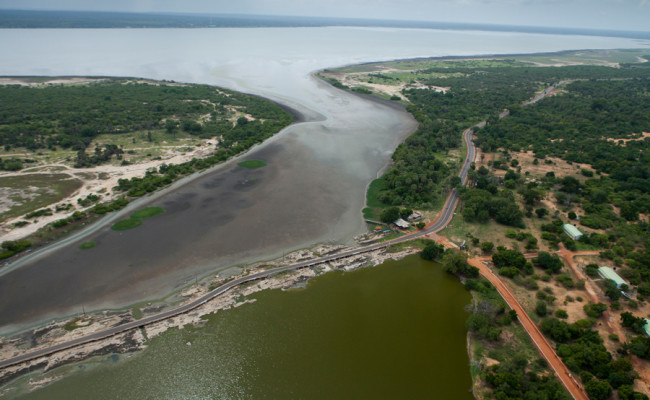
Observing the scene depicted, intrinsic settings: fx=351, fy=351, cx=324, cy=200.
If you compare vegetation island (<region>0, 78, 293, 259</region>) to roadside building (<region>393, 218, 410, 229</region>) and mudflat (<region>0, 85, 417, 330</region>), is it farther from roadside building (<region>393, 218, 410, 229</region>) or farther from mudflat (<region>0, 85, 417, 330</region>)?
roadside building (<region>393, 218, 410, 229</region>)

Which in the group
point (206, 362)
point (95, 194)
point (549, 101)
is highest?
point (549, 101)

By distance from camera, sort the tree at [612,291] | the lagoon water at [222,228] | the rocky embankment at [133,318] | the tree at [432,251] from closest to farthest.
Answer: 1. the rocky embankment at [133,318]
2. the tree at [612,291]
3. the lagoon water at [222,228]
4. the tree at [432,251]

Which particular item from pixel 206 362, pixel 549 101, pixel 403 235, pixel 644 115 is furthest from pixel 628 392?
pixel 549 101

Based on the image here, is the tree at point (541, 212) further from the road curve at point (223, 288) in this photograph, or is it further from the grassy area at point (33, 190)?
the grassy area at point (33, 190)

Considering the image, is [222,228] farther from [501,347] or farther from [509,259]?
[509,259]

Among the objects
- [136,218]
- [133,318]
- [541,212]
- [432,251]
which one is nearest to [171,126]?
[136,218]

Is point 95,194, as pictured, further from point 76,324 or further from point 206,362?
point 206,362

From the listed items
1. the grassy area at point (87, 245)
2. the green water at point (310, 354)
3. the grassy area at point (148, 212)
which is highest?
the grassy area at point (148, 212)

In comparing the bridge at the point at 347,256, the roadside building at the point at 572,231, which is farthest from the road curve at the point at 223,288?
the roadside building at the point at 572,231
